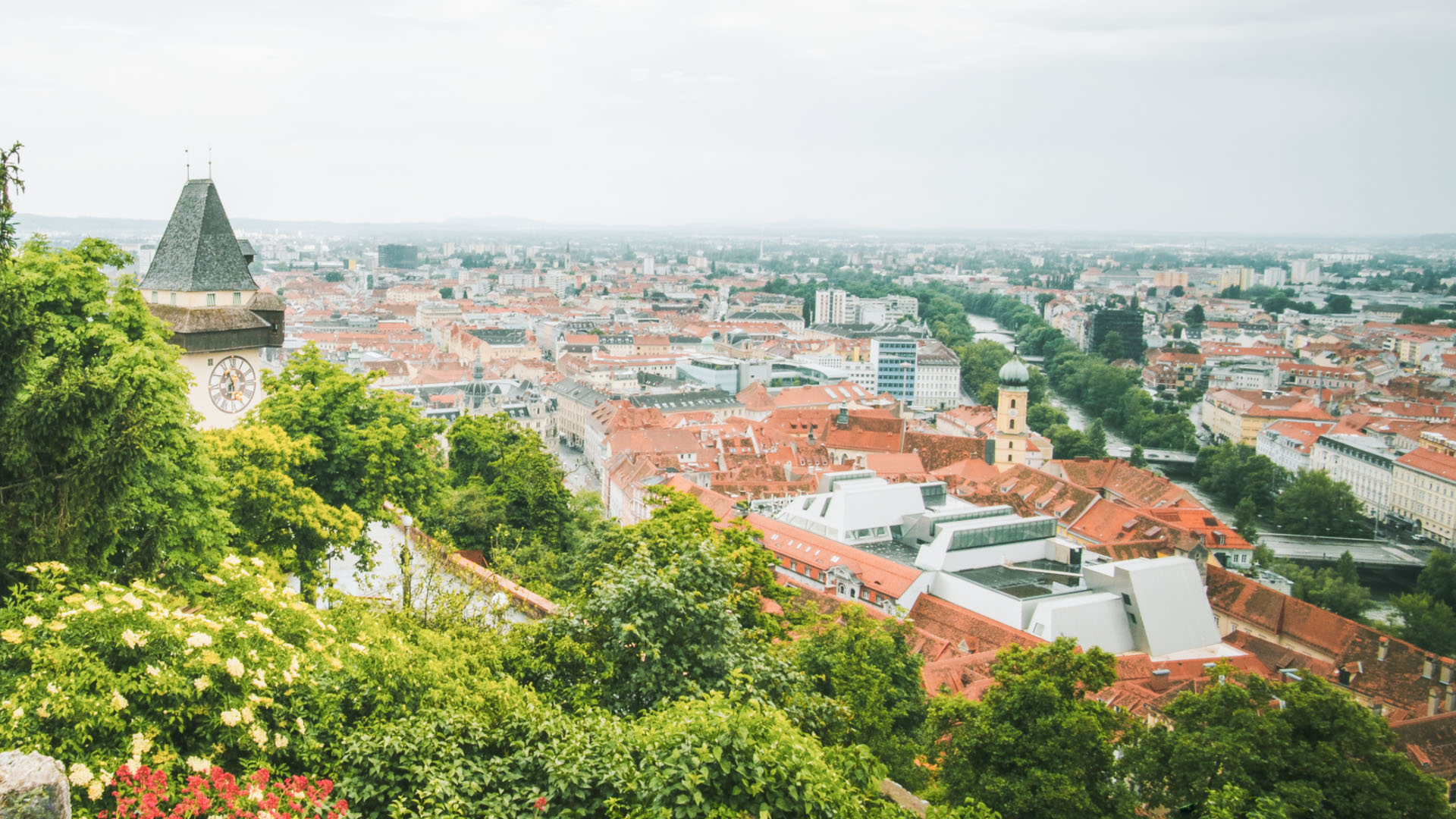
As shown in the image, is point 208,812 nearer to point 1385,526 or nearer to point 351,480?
point 351,480

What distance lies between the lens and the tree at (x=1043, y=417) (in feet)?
265

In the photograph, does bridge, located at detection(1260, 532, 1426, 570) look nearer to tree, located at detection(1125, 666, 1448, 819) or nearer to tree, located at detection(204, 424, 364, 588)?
tree, located at detection(1125, 666, 1448, 819)

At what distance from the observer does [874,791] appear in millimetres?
9562

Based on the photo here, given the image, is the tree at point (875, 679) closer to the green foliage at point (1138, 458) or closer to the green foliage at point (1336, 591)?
the green foliage at point (1336, 591)

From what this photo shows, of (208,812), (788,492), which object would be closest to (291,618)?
(208,812)

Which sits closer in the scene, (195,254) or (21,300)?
(21,300)

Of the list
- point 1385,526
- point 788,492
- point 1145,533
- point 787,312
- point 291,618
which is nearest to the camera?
point 291,618

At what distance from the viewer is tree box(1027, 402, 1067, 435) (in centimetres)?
8062

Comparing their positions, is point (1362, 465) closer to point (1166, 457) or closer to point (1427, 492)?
point (1427, 492)

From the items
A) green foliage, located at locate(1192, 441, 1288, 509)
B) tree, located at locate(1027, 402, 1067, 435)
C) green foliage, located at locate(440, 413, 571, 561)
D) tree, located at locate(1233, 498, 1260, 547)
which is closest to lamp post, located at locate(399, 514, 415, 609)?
green foliage, located at locate(440, 413, 571, 561)

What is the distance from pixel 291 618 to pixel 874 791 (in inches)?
205

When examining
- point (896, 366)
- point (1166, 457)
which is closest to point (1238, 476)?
point (1166, 457)

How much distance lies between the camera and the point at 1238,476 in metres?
65.2

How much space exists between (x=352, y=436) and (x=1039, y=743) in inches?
471
